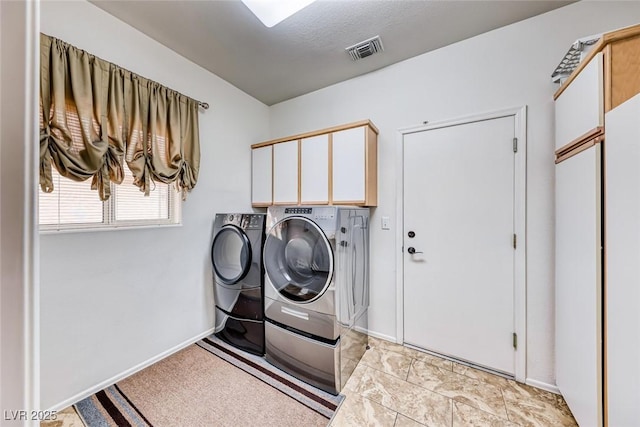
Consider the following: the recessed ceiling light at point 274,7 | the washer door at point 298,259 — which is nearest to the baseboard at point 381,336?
the washer door at point 298,259

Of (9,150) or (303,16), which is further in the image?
(303,16)

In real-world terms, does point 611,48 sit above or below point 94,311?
above

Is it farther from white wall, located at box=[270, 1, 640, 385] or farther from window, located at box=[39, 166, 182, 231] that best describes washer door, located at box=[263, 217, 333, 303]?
window, located at box=[39, 166, 182, 231]

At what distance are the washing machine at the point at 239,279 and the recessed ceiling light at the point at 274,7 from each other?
1.38 meters

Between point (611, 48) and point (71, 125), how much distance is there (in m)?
2.93

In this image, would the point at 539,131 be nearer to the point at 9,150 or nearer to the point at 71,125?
the point at 9,150

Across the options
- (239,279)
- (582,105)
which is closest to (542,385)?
(582,105)

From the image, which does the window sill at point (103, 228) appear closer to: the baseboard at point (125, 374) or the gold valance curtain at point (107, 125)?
the gold valance curtain at point (107, 125)

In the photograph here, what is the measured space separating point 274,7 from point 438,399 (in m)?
2.66

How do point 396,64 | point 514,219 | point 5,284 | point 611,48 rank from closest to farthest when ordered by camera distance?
point 5,284 → point 611,48 → point 514,219 → point 396,64

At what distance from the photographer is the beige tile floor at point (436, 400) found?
143cm

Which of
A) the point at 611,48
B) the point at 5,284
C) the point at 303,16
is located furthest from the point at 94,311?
the point at 611,48

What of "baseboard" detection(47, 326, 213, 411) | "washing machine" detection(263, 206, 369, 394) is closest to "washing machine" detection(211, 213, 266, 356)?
"washing machine" detection(263, 206, 369, 394)

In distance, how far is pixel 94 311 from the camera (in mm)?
1635
